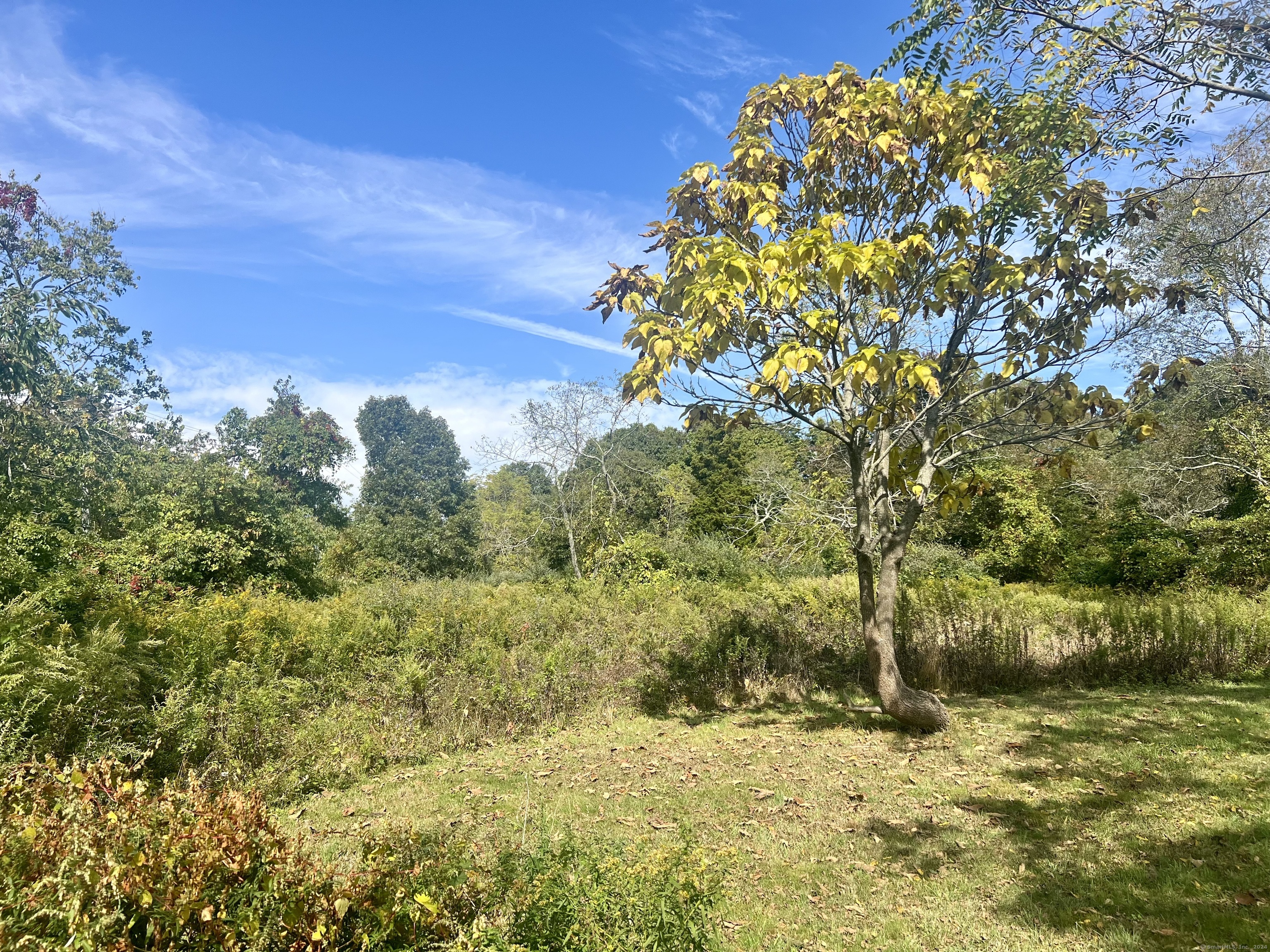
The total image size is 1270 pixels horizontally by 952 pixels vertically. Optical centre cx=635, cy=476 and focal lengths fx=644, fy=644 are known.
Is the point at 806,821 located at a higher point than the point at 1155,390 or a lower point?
lower

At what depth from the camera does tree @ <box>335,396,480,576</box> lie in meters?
25.8

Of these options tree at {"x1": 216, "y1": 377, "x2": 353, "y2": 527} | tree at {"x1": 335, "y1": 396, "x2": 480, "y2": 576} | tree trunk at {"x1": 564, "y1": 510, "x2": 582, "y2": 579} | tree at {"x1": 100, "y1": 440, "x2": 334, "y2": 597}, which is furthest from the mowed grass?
tree at {"x1": 216, "y1": 377, "x2": 353, "y2": 527}

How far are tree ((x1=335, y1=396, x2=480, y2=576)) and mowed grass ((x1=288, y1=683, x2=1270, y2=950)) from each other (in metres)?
19.0

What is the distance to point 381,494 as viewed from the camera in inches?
1479

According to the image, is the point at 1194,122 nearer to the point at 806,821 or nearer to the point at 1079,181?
the point at 1079,181

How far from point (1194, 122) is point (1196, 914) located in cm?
486

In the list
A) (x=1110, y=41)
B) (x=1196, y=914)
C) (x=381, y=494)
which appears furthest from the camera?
(x=381, y=494)

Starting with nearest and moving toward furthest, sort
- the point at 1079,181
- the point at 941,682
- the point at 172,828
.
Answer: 1. the point at 172,828
2. the point at 1079,181
3. the point at 941,682

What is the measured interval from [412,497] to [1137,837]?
110ft

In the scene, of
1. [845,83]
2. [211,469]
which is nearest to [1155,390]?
[845,83]

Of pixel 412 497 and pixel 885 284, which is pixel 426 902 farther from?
pixel 412 497

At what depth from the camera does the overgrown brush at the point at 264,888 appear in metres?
1.68

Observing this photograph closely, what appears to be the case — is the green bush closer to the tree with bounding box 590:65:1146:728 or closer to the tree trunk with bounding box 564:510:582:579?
the tree with bounding box 590:65:1146:728

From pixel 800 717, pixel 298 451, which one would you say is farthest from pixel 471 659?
pixel 298 451
